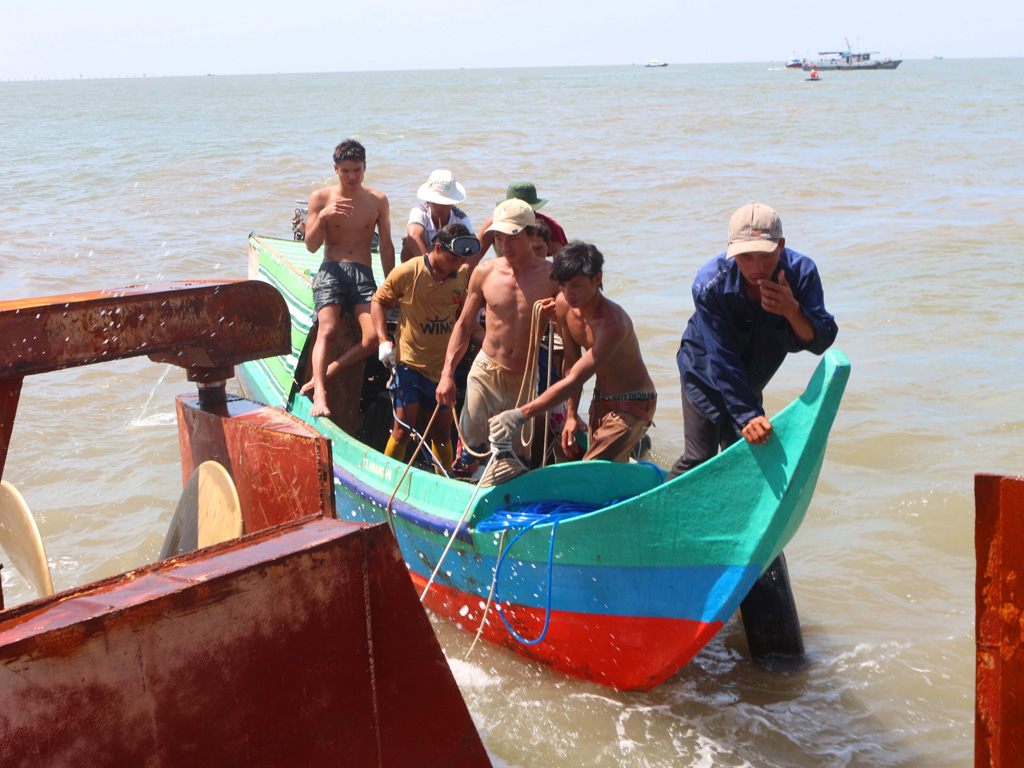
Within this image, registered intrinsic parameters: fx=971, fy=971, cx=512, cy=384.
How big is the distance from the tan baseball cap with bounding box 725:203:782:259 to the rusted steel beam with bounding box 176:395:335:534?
5.30ft

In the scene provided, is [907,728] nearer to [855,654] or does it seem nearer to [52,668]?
[855,654]

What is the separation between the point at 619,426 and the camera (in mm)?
4539

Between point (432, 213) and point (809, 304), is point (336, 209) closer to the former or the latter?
point (432, 213)

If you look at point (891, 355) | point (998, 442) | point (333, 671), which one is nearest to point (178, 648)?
point (333, 671)

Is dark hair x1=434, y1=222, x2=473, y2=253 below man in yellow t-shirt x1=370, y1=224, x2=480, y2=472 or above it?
above

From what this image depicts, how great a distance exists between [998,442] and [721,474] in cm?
511

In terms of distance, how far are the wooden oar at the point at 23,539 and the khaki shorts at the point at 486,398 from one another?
2102mm

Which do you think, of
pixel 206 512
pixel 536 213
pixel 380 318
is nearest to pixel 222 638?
pixel 206 512

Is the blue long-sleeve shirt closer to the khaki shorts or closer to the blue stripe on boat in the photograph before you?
the blue stripe on boat

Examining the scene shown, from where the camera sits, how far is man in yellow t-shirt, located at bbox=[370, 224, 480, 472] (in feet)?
17.5

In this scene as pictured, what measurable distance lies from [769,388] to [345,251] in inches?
175

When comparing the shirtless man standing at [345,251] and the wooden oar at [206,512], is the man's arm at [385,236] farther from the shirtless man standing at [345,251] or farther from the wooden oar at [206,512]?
the wooden oar at [206,512]

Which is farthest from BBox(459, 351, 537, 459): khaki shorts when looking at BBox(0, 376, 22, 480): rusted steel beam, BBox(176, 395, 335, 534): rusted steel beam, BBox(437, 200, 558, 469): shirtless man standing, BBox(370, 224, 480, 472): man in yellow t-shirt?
BBox(0, 376, 22, 480): rusted steel beam

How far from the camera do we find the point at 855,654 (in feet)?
15.9
